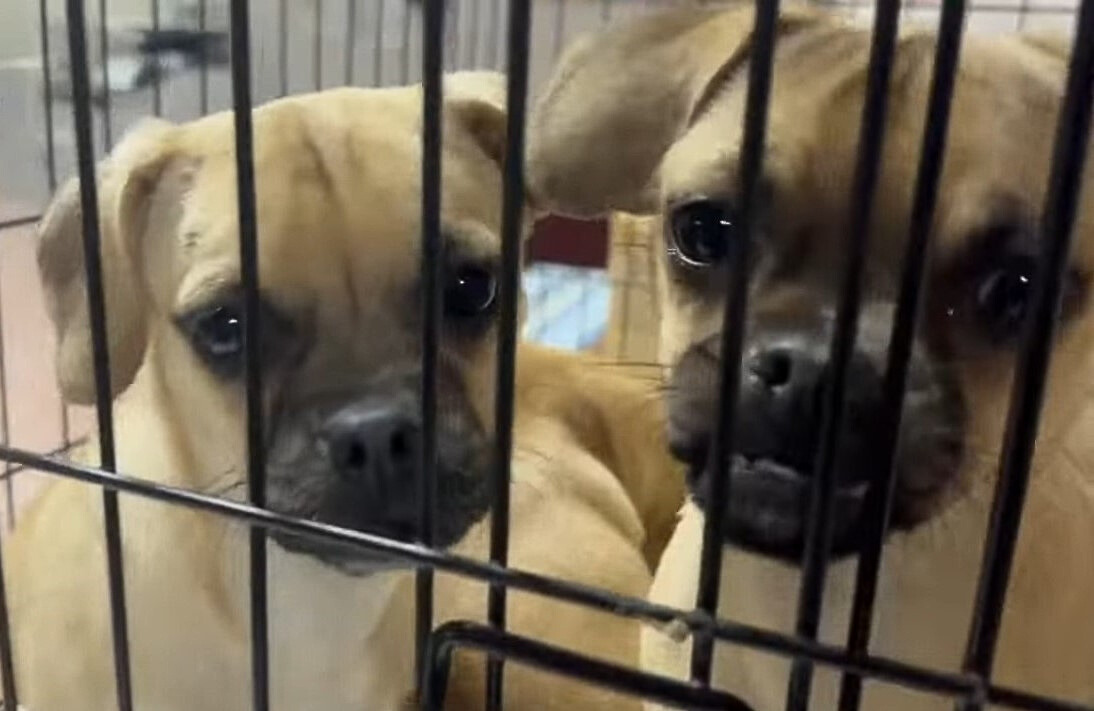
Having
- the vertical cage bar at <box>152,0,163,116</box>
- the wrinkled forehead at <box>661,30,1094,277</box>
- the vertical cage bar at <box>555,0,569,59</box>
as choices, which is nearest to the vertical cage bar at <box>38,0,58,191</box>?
the vertical cage bar at <box>152,0,163,116</box>

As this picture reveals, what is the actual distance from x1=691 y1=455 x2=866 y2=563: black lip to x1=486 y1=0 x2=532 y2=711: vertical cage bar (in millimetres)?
89

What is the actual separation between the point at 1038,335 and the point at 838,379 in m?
0.07

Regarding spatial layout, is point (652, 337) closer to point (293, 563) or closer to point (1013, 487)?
point (293, 563)

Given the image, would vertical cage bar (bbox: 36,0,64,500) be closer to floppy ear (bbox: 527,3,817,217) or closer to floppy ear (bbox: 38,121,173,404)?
floppy ear (bbox: 38,121,173,404)

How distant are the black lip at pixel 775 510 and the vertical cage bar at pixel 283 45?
3.16 ft

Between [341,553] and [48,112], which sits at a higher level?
[48,112]

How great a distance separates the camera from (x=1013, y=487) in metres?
0.56

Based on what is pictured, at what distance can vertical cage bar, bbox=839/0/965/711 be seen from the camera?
53 cm

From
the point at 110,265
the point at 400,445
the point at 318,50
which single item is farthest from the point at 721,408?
the point at 318,50

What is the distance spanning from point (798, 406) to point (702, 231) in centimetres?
18

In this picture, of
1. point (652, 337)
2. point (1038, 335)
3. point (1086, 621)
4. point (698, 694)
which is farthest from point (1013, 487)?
point (652, 337)

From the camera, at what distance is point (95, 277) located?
Answer: 72 centimetres

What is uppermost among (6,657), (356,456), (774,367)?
(774,367)

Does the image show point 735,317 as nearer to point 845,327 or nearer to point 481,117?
point 845,327
